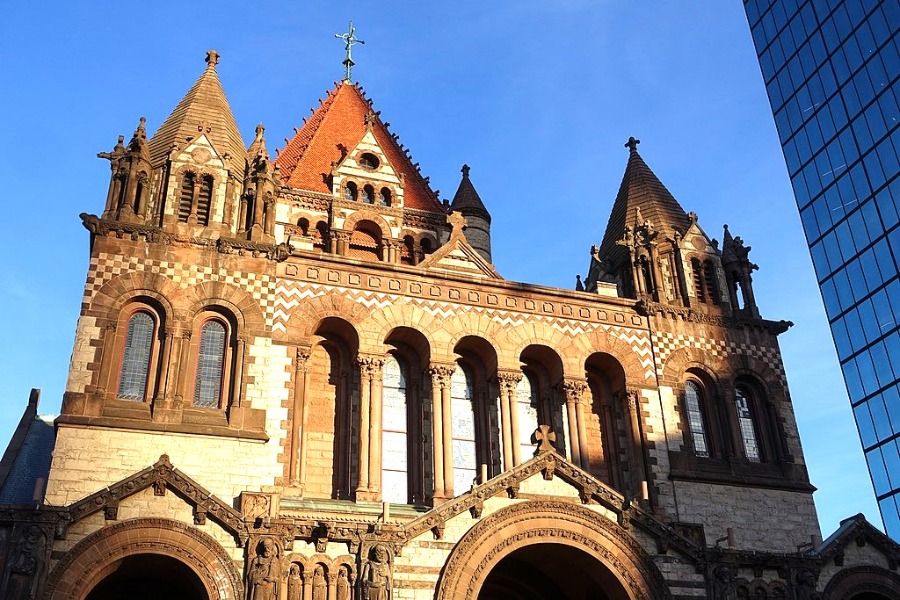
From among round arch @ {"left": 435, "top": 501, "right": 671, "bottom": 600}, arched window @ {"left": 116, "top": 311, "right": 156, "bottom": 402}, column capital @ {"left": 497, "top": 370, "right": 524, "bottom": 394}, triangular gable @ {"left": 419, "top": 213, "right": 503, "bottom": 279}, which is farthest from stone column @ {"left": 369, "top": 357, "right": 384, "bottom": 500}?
arched window @ {"left": 116, "top": 311, "right": 156, "bottom": 402}

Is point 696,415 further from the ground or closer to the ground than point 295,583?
further from the ground

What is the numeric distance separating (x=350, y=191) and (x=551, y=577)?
21649 mm

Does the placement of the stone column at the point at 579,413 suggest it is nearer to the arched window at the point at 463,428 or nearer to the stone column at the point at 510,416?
the stone column at the point at 510,416

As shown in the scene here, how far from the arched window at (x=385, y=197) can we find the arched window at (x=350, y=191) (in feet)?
3.57

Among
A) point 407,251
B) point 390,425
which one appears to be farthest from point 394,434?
point 407,251

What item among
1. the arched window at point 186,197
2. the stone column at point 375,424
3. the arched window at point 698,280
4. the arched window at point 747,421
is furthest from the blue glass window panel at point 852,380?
the arched window at point 186,197

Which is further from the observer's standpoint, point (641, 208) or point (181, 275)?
point (641, 208)

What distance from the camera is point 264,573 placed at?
1864cm

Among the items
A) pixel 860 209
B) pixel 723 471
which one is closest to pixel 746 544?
pixel 723 471

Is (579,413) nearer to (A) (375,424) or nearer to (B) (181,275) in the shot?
(A) (375,424)

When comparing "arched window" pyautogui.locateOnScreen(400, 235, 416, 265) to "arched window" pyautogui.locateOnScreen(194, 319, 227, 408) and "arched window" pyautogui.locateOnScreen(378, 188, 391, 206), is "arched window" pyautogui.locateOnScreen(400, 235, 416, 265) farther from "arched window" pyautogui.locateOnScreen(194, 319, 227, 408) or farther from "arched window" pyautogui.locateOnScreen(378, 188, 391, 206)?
"arched window" pyautogui.locateOnScreen(194, 319, 227, 408)

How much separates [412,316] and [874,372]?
25053 mm

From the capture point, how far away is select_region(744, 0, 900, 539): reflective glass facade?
135 ft

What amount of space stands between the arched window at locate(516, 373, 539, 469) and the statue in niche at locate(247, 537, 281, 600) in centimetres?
872
